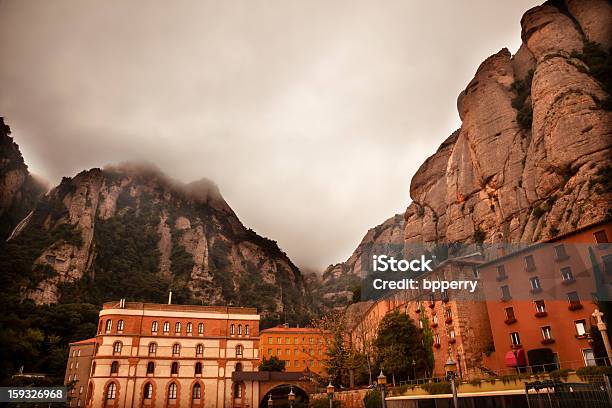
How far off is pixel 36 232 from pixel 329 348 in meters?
79.7

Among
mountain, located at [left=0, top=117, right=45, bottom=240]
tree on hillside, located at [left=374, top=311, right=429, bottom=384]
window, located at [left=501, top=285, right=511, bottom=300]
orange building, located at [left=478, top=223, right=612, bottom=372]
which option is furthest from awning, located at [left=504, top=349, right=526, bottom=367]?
mountain, located at [left=0, top=117, right=45, bottom=240]

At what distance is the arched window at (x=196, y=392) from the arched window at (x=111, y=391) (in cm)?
801

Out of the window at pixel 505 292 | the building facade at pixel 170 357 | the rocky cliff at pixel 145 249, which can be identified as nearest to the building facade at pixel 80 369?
the building facade at pixel 170 357

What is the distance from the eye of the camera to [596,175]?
3869cm

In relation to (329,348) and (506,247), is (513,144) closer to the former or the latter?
(506,247)

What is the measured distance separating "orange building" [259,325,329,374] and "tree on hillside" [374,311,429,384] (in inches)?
1246

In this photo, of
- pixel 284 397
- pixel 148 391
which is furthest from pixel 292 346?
pixel 148 391

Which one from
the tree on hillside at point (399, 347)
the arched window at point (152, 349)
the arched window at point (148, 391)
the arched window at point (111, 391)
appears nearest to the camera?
the tree on hillside at point (399, 347)

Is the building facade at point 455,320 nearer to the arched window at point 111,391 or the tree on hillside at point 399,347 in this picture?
the tree on hillside at point 399,347

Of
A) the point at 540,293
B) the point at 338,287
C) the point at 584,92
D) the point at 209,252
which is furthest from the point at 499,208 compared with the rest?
the point at 338,287

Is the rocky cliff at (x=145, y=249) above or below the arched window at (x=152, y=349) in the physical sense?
above

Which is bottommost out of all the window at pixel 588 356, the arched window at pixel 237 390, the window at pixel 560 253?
the arched window at pixel 237 390

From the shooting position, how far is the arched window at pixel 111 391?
144ft

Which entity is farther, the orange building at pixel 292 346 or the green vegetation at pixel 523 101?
the orange building at pixel 292 346
